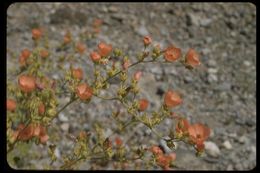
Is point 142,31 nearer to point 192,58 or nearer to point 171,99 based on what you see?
point 192,58

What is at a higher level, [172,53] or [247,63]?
[247,63]

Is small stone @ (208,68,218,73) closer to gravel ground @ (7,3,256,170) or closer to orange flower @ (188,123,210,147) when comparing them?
gravel ground @ (7,3,256,170)

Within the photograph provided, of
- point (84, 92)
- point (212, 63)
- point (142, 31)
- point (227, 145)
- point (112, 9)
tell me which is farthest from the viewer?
point (112, 9)

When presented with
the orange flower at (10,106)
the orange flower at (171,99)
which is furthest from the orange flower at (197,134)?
the orange flower at (10,106)

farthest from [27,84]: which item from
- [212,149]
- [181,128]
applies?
[212,149]

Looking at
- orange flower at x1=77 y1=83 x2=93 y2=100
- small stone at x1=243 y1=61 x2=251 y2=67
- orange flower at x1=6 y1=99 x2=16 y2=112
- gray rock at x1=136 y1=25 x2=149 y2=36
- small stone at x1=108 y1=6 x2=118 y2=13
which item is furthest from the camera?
small stone at x1=108 y1=6 x2=118 y2=13

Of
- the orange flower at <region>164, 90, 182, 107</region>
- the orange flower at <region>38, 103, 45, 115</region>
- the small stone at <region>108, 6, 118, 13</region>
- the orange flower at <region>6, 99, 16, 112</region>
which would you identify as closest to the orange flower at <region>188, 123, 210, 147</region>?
the orange flower at <region>164, 90, 182, 107</region>
